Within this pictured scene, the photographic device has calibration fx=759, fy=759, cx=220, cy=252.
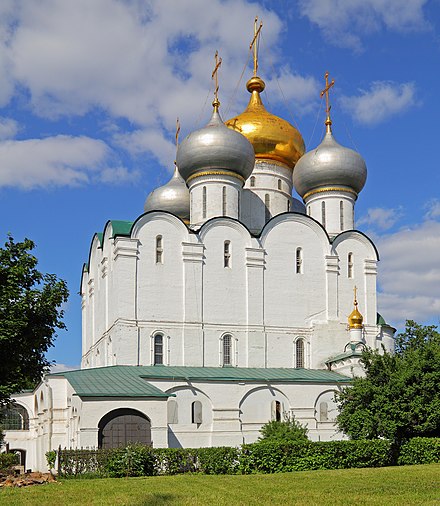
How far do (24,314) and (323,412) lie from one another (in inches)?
455

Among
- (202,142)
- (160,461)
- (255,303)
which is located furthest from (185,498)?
(202,142)

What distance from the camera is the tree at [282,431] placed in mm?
22109

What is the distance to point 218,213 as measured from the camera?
29125 millimetres

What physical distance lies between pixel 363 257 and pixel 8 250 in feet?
50.1

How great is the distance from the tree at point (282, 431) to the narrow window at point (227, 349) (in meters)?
3.71

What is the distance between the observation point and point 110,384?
22.2 meters

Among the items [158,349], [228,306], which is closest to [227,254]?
[228,306]

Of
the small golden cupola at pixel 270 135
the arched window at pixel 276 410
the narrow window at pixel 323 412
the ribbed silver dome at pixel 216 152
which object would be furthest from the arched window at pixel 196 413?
the small golden cupola at pixel 270 135

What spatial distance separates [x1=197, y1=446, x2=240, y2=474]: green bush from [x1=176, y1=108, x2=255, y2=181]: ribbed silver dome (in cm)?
1388

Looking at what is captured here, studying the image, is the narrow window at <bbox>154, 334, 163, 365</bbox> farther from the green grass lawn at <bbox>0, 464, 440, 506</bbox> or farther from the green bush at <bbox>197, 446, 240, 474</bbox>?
the green grass lawn at <bbox>0, 464, 440, 506</bbox>

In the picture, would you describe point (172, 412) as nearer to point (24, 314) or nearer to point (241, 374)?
point (241, 374)

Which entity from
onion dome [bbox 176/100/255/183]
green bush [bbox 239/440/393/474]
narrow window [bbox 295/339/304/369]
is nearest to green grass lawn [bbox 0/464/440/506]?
green bush [bbox 239/440/393/474]

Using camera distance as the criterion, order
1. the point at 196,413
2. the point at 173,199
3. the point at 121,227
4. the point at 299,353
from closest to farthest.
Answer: the point at 196,413
the point at 121,227
the point at 299,353
the point at 173,199

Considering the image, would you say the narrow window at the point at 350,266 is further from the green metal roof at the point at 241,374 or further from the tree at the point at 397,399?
the tree at the point at 397,399
